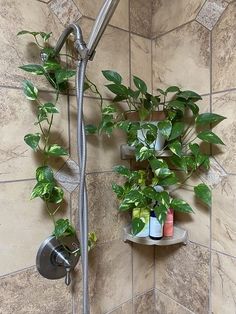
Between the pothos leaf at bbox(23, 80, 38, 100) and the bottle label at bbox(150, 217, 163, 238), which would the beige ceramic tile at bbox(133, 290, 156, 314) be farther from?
the pothos leaf at bbox(23, 80, 38, 100)

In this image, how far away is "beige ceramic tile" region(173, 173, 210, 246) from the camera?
74 cm

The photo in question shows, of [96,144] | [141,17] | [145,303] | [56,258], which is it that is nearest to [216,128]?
[96,144]

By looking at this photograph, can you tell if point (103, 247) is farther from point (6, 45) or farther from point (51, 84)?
point (6, 45)

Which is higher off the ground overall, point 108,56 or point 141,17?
point 141,17

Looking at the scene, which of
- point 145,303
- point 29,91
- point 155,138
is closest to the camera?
point 29,91

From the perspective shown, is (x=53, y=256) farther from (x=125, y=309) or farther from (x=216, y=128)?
(x=216, y=128)

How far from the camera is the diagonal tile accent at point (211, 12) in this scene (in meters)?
0.68

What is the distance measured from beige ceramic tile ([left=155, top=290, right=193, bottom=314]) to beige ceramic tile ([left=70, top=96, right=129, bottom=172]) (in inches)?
20.3

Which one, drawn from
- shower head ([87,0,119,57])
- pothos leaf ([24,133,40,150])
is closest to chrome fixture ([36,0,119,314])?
shower head ([87,0,119,57])

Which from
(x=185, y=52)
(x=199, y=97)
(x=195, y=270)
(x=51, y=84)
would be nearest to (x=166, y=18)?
(x=185, y=52)

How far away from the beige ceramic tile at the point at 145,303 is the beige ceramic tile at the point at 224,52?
29.3 inches

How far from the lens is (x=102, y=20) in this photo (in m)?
0.48

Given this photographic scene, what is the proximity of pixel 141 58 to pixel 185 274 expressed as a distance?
74 centimetres

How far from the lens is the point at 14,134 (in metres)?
0.60
